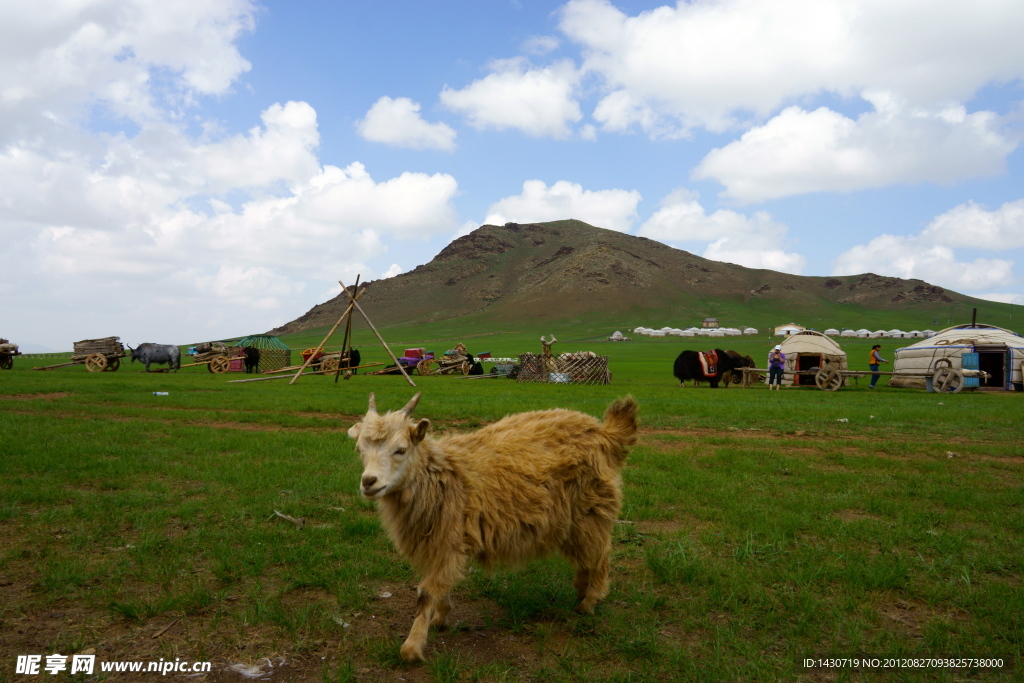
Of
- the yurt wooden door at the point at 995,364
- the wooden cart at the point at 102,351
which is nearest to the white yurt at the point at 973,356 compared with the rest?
the yurt wooden door at the point at 995,364

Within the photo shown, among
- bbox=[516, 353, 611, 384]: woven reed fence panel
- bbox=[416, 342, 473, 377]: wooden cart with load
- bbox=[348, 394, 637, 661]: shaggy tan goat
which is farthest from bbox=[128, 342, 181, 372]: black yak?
bbox=[348, 394, 637, 661]: shaggy tan goat

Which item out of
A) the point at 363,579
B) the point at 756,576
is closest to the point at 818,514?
the point at 756,576

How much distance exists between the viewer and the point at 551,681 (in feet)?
12.2

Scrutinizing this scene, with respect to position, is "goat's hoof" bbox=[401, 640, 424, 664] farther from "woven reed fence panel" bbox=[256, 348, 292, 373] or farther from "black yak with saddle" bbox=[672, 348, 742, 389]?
"woven reed fence panel" bbox=[256, 348, 292, 373]

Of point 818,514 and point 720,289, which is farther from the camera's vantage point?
point 720,289

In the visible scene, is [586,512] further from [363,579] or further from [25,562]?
[25,562]

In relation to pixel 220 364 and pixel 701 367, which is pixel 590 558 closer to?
pixel 701 367

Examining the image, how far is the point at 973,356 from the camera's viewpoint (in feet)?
99.4

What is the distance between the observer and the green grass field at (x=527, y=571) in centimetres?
400

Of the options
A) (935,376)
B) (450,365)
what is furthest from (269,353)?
(935,376)

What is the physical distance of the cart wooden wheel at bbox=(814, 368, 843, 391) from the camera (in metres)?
30.0

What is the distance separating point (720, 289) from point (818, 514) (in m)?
206

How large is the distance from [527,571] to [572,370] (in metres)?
24.9

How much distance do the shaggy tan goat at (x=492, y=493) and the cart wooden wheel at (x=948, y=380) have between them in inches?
1207
